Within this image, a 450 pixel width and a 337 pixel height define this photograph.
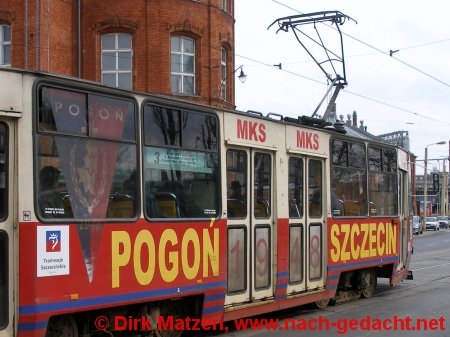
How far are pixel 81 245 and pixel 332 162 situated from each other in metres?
5.69

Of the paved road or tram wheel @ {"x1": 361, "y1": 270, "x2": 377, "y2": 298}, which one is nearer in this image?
the paved road

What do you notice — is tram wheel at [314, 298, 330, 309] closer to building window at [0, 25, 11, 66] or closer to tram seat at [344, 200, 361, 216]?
tram seat at [344, 200, 361, 216]

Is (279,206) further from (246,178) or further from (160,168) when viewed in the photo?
(160,168)

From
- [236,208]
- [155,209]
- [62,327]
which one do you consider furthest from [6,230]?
[236,208]

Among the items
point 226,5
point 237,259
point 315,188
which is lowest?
point 237,259

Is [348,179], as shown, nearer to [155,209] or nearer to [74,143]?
[155,209]

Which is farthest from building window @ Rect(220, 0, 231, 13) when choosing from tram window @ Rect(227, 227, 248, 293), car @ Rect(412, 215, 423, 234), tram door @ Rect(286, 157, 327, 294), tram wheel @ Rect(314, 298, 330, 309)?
car @ Rect(412, 215, 423, 234)

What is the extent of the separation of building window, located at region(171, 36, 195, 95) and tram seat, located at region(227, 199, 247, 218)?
16428 mm

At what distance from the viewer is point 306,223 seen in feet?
33.4

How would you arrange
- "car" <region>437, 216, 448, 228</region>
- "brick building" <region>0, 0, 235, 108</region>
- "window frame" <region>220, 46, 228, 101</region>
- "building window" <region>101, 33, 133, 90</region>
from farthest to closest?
"car" <region>437, 216, 448, 228</region>, "window frame" <region>220, 46, 228, 101</region>, "building window" <region>101, 33, 133, 90</region>, "brick building" <region>0, 0, 235, 108</region>

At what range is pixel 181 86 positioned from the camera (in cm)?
2516

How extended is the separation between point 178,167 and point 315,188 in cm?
342

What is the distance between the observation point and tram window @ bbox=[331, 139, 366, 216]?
436 inches

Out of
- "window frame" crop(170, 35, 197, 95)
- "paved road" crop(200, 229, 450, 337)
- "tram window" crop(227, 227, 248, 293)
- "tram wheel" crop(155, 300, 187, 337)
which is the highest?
"window frame" crop(170, 35, 197, 95)
